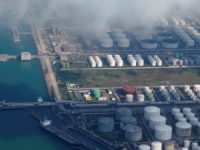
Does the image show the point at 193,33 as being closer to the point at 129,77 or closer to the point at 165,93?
the point at 129,77

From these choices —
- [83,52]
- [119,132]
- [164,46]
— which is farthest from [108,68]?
[119,132]

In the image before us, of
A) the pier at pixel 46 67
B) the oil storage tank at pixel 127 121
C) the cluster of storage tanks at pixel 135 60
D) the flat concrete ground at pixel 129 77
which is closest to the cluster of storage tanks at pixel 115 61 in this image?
the cluster of storage tanks at pixel 135 60

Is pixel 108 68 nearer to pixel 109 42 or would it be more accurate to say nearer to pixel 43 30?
pixel 109 42

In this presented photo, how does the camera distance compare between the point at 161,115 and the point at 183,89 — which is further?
the point at 183,89

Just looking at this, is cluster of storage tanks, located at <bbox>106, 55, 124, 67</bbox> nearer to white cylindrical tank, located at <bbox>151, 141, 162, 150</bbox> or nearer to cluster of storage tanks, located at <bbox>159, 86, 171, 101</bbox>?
cluster of storage tanks, located at <bbox>159, 86, 171, 101</bbox>

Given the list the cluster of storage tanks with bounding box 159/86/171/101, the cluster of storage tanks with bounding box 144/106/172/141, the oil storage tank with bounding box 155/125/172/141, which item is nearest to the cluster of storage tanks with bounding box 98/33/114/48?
the cluster of storage tanks with bounding box 159/86/171/101

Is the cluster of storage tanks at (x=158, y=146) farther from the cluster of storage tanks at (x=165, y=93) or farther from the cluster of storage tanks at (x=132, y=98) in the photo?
the cluster of storage tanks at (x=165, y=93)
